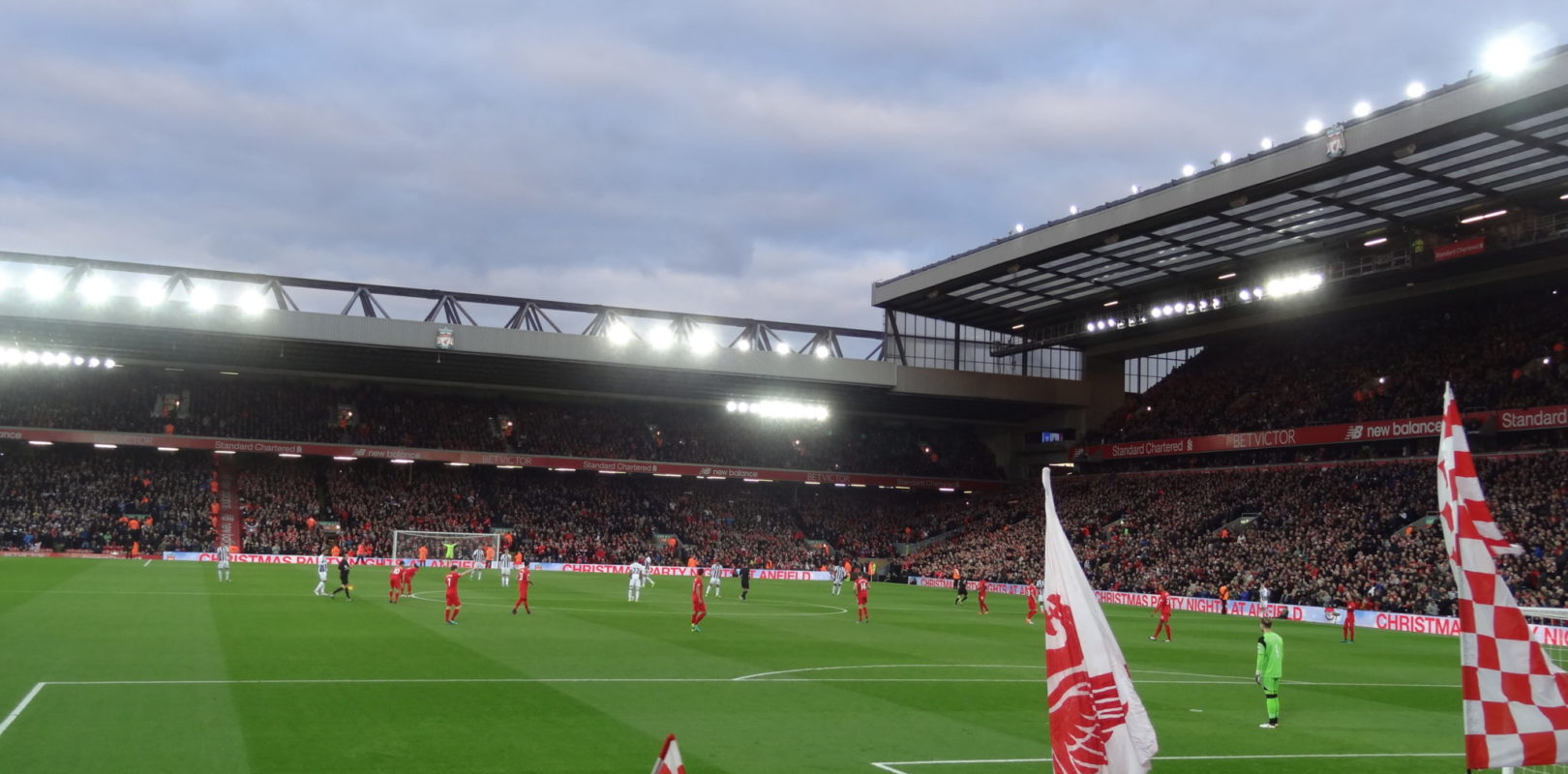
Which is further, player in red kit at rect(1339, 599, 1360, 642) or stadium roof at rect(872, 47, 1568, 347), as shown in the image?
stadium roof at rect(872, 47, 1568, 347)

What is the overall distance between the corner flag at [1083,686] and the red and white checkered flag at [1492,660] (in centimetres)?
187

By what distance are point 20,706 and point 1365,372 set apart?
6174 centimetres

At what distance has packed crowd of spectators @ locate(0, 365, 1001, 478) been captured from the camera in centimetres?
6675

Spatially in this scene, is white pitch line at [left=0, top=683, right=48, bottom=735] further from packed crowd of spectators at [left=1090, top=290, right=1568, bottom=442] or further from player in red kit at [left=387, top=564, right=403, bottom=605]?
packed crowd of spectators at [left=1090, top=290, right=1568, bottom=442]

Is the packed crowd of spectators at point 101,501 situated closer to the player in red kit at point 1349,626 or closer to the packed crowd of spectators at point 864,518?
the packed crowd of spectators at point 864,518

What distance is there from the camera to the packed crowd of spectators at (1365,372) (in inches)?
2084

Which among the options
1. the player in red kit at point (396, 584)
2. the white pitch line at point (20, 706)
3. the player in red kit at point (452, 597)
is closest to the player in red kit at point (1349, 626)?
the player in red kit at point (452, 597)

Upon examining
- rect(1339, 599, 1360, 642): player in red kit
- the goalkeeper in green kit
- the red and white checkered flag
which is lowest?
rect(1339, 599, 1360, 642): player in red kit

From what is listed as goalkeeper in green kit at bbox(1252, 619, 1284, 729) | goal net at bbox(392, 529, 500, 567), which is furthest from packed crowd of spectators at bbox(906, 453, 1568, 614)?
goal net at bbox(392, 529, 500, 567)

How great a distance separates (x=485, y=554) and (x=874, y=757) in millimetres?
54060

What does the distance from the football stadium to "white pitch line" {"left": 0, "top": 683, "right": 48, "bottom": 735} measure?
7.4 inches

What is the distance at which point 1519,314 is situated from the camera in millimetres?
55312

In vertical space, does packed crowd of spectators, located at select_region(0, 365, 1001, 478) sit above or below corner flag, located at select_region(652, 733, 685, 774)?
above

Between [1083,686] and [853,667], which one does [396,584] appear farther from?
[1083,686]
